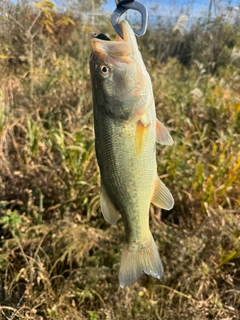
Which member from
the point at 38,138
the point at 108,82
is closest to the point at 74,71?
the point at 38,138

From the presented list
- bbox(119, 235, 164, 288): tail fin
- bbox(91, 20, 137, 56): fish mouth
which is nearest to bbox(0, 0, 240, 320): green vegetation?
bbox(119, 235, 164, 288): tail fin

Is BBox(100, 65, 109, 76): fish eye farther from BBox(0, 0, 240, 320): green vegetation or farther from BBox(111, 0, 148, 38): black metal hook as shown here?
BBox(0, 0, 240, 320): green vegetation

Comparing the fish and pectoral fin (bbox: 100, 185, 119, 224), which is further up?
the fish

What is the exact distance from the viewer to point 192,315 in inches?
81.8

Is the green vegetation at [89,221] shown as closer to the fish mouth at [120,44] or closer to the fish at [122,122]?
the fish at [122,122]

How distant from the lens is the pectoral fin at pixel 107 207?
3.55ft

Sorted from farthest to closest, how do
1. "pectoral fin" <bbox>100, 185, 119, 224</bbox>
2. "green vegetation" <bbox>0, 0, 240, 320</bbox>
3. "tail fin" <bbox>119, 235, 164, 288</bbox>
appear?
"green vegetation" <bbox>0, 0, 240, 320</bbox>, "tail fin" <bbox>119, 235, 164, 288</bbox>, "pectoral fin" <bbox>100, 185, 119, 224</bbox>

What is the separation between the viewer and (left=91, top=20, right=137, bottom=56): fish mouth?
3.23 ft

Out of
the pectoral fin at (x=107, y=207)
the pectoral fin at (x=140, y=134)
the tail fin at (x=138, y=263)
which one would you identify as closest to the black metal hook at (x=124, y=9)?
the pectoral fin at (x=140, y=134)

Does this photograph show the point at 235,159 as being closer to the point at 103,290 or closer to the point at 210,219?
the point at 210,219

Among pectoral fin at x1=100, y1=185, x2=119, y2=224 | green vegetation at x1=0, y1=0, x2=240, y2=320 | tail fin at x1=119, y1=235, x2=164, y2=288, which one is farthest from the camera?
green vegetation at x1=0, y1=0, x2=240, y2=320

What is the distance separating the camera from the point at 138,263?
125 centimetres

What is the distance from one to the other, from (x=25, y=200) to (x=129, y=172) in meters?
1.82

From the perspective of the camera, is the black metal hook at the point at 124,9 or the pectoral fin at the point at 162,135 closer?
the black metal hook at the point at 124,9
